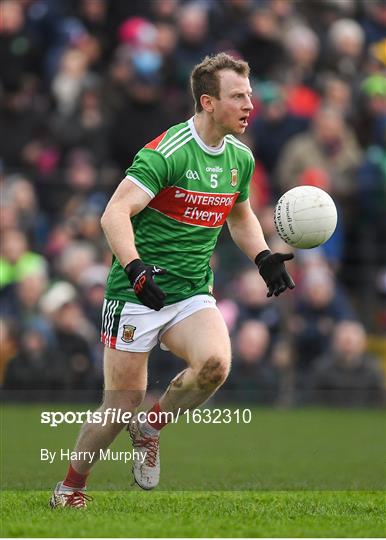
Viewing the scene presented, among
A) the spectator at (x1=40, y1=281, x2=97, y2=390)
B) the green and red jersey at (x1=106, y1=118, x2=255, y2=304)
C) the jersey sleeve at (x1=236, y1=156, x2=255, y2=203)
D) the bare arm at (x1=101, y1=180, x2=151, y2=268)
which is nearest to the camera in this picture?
the bare arm at (x1=101, y1=180, x2=151, y2=268)

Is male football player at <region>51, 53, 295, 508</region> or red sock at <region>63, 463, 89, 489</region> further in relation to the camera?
red sock at <region>63, 463, 89, 489</region>

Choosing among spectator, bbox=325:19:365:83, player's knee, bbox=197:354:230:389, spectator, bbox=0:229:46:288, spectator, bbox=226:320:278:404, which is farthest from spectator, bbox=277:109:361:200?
player's knee, bbox=197:354:230:389

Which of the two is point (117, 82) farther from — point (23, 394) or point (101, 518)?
point (101, 518)

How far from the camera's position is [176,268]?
7.52 meters

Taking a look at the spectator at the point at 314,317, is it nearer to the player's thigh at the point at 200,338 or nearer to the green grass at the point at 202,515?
the green grass at the point at 202,515

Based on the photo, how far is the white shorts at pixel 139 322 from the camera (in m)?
7.36

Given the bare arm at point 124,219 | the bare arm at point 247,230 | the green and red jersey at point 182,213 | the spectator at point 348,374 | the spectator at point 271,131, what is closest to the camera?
the bare arm at point 124,219

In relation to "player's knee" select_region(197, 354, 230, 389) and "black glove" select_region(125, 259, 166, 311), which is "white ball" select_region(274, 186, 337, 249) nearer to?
"player's knee" select_region(197, 354, 230, 389)

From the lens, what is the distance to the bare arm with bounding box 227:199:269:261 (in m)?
7.92

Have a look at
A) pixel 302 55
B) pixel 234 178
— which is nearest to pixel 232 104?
pixel 234 178

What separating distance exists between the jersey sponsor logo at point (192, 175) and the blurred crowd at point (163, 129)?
254 inches

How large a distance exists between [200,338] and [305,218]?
970 mm

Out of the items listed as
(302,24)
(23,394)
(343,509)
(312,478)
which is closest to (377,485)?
(312,478)

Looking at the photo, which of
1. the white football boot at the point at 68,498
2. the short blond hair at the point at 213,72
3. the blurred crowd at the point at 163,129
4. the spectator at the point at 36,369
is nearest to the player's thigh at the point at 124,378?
the white football boot at the point at 68,498
